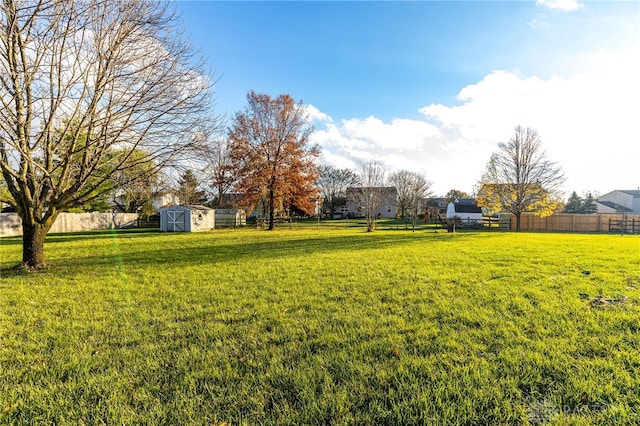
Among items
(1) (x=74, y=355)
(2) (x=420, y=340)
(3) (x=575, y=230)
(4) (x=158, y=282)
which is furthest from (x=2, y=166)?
(3) (x=575, y=230)

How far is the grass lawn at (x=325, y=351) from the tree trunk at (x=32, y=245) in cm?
204

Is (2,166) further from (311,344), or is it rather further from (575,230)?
(575,230)

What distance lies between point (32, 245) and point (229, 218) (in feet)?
78.9

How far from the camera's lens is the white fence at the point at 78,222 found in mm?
21578

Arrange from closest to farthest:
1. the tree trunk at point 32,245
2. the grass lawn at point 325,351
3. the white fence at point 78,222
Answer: the grass lawn at point 325,351 < the tree trunk at point 32,245 < the white fence at point 78,222

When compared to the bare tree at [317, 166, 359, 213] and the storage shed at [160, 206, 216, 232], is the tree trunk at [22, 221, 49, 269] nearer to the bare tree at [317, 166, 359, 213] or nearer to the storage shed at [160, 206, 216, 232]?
the storage shed at [160, 206, 216, 232]

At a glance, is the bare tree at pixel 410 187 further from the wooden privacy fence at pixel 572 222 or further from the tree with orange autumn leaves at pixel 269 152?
the tree with orange autumn leaves at pixel 269 152

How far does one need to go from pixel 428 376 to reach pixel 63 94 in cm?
845

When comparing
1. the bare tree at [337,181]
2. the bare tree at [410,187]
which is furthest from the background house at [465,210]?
the bare tree at [337,181]

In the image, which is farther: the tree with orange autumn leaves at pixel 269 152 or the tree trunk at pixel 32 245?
the tree with orange autumn leaves at pixel 269 152

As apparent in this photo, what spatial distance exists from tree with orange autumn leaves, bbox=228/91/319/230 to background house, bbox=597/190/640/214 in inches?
2073

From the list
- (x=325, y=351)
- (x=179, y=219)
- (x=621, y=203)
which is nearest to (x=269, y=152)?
(x=179, y=219)

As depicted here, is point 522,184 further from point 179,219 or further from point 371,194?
point 179,219

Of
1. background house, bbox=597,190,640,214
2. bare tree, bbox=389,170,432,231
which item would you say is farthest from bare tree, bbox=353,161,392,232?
background house, bbox=597,190,640,214
